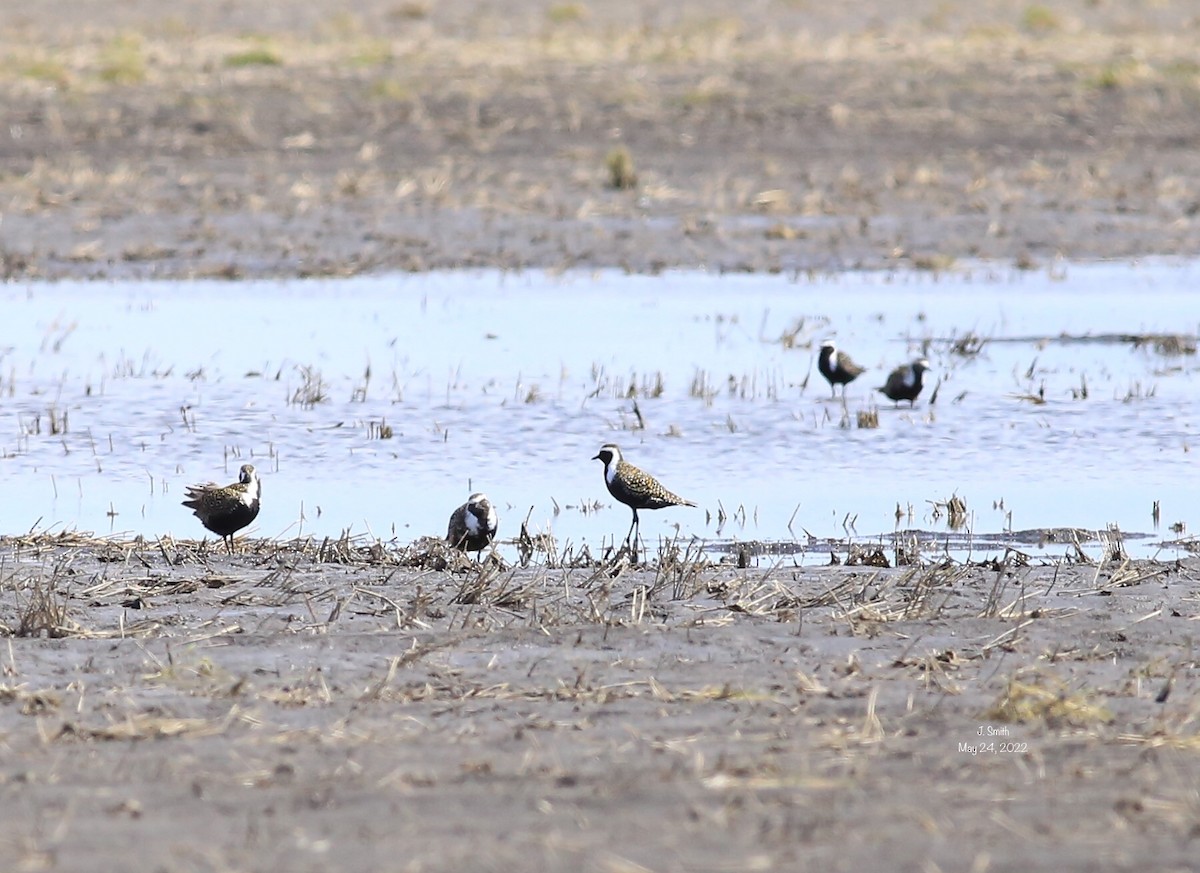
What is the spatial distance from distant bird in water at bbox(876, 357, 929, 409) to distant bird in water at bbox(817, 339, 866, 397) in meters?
0.46

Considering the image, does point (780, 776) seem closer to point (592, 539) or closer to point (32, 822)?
point (32, 822)

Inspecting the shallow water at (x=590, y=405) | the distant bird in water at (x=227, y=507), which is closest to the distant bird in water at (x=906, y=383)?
the shallow water at (x=590, y=405)

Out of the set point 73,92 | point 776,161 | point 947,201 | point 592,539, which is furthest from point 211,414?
point 73,92

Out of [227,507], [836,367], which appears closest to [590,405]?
[836,367]

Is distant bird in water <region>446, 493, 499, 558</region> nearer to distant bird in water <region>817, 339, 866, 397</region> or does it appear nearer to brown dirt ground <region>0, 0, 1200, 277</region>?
distant bird in water <region>817, 339, 866, 397</region>

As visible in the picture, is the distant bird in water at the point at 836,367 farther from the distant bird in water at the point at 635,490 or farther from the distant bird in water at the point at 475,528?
the distant bird in water at the point at 475,528

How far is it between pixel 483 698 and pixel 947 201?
2060cm

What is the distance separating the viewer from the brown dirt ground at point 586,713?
5773mm

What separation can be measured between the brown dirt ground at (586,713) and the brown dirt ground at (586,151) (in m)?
14.1

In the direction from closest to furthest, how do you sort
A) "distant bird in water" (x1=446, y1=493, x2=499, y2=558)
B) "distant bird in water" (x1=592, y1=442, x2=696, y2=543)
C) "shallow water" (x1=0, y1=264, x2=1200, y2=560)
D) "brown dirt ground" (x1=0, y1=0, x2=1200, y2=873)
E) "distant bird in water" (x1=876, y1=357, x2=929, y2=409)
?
"brown dirt ground" (x1=0, y1=0, x2=1200, y2=873)
"distant bird in water" (x1=446, y1=493, x2=499, y2=558)
"distant bird in water" (x1=592, y1=442, x2=696, y2=543)
"shallow water" (x1=0, y1=264, x2=1200, y2=560)
"distant bird in water" (x1=876, y1=357, x2=929, y2=409)

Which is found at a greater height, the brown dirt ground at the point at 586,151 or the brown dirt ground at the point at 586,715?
the brown dirt ground at the point at 586,151

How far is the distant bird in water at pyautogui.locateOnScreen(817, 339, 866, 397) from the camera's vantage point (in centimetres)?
1573

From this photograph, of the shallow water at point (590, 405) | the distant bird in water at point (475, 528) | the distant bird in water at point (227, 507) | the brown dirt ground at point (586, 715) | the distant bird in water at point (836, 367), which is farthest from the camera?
the distant bird in water at point (836, 367)

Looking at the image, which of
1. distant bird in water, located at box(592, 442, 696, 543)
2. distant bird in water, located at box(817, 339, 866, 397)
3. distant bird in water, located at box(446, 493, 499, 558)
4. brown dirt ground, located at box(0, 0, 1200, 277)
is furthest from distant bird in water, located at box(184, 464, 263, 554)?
brown dirt ground, located at box(0, 0, 1200, 277)
